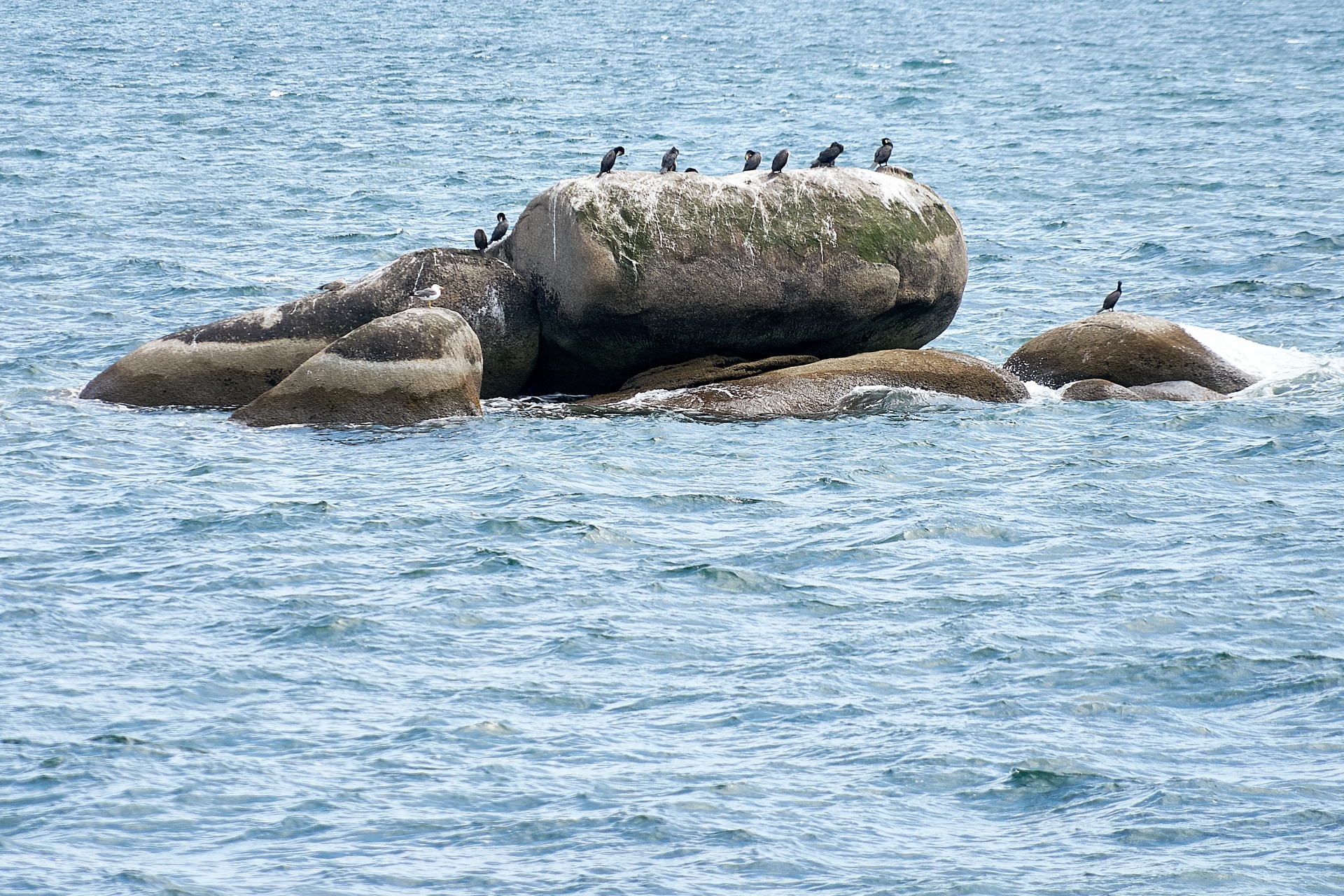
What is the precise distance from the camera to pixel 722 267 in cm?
1905

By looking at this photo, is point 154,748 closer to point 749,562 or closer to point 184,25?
point 749,562

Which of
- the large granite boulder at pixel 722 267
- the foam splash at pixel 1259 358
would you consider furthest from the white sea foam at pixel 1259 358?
the large granite boulder at pixel 722 267

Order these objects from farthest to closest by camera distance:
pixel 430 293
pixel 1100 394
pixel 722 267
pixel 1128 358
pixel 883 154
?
pixel 883 154
pixel 1128 358
pixel 1100 394
pixel 430 293
pixel 722 267

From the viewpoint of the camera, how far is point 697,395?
19.1m

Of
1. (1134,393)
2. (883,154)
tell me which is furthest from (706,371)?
(1134,393)

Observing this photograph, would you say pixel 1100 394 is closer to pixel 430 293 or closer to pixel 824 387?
pixel 824 387

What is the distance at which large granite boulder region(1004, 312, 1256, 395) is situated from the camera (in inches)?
805

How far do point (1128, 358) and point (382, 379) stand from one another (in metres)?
9.27

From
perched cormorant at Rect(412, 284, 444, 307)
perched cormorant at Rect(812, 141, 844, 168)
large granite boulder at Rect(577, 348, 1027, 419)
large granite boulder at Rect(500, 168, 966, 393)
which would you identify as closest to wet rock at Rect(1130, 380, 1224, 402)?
large granite boulder at Rect(577, 348, 1027, 419)

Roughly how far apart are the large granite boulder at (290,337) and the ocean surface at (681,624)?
16.9 inches

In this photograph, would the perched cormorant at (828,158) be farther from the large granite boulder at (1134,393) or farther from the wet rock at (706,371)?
the large granite boulder at (1134,393)

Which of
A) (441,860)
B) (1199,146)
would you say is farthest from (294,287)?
(1199,146)

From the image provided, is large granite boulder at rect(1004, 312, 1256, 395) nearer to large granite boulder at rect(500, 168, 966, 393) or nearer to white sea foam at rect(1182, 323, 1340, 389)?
white sea foam at rect(1182, 323, 1340, 389)

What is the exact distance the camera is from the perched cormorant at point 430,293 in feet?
63.7
